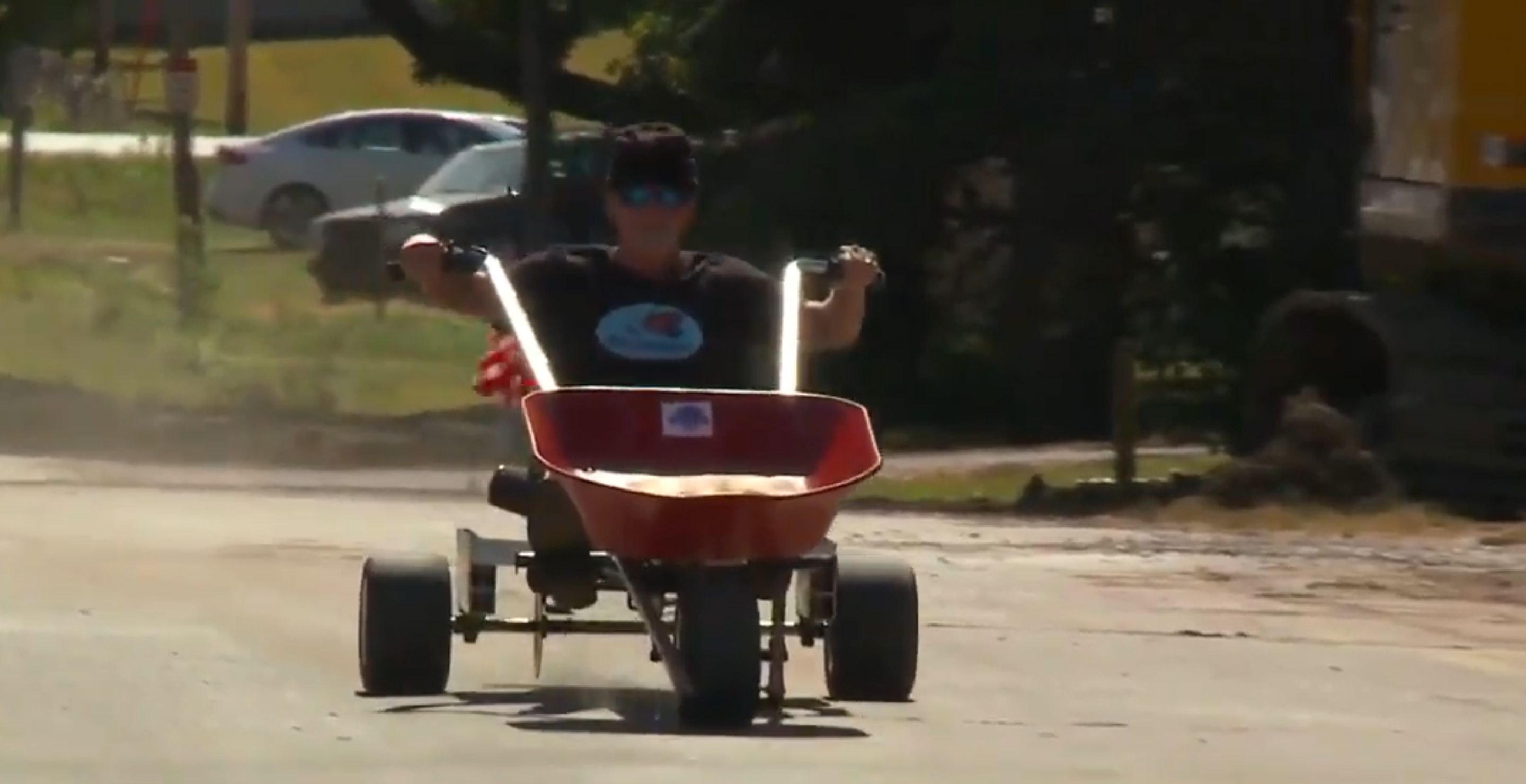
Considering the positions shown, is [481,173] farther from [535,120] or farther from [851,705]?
[851,705]

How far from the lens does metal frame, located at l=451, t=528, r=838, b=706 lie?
9.04m

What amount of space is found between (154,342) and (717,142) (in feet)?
15.2

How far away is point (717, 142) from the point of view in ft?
83.9

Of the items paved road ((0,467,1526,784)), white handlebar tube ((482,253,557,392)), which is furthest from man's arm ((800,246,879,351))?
paved road ((0,467,1526,784))

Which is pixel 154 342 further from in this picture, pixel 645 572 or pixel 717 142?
Answer: pixel 645 572

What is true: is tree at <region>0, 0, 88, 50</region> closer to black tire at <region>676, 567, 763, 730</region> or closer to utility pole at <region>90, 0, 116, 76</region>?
utility pole at <region>90, 0, 116, 76</region>

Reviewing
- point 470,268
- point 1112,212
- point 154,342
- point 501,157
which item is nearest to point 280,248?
point 501,157

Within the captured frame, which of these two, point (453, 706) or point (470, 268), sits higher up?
point (470, 268)

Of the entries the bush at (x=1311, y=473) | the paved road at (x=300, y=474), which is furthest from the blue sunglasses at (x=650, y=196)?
the paved road at (x=300, y=474)

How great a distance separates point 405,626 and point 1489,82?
10.6m

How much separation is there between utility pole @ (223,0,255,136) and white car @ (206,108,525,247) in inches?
439

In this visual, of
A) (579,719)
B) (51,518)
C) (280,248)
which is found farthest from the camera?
(280,248)

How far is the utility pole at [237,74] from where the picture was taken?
2078 inches

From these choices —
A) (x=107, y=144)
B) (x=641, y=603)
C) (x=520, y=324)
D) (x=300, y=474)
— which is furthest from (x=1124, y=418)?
(x=107, y=144)
